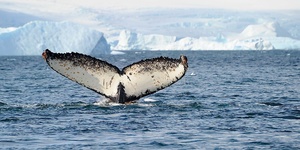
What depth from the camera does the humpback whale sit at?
13.6 meters

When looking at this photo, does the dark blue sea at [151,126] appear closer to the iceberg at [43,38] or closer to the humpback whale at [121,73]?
the humpback whale at [121,73]

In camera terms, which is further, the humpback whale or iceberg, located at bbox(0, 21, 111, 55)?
iceberg, located at bbox(0, 21, 111, 55)

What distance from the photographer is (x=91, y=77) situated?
553 inches

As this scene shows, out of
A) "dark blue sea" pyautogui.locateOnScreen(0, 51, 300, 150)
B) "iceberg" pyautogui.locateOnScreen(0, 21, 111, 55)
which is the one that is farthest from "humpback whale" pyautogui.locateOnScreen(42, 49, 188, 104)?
"iceberg" pyautogui.locateOnScreen(0, 21, 111, 55)

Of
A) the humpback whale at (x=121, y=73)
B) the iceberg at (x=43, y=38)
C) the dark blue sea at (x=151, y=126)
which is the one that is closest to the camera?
the dark blue sea at (x=151, y=126)

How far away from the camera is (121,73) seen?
46.5ft

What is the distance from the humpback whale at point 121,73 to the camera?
13648 millimetres

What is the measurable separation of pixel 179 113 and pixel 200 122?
5.73ft

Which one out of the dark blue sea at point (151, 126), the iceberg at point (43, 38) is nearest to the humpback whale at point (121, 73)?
the dark blue sea at point (151, 126)

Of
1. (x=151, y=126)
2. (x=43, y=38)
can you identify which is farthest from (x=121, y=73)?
(x=43, y=38)

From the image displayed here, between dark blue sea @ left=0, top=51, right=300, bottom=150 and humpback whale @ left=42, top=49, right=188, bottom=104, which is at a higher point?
humpback whale @ left=42, top=49, right=188, bottom=104

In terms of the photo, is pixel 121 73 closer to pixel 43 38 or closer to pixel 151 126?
pixel 151 126

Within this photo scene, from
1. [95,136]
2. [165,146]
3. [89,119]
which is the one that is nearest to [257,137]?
[165,146]

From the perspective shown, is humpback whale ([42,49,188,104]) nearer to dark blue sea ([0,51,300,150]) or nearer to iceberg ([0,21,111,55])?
dark blue sea ([0,51,300,150])
